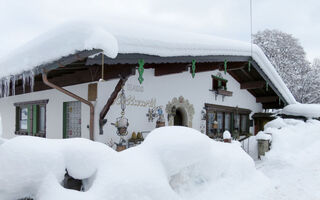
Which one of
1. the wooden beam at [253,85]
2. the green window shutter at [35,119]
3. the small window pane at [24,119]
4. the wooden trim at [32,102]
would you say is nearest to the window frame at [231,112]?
the wooden beam at [253,85]

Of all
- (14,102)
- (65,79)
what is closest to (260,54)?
(65,79)

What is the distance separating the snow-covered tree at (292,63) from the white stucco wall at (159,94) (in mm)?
11784

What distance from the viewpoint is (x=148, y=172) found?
319cm

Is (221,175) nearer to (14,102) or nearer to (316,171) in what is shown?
(316,171)

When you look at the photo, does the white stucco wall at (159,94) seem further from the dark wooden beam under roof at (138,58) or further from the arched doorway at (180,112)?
the dark wooden beam under roof at (138,58)

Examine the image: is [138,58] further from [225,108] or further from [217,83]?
[225,108]

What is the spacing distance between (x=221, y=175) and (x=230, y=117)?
259 inches

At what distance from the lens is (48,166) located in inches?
110

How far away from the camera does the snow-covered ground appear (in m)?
2.70

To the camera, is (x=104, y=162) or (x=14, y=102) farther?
(x=14, y=102)

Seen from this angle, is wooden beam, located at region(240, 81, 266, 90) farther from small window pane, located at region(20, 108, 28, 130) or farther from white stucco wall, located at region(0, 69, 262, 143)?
small window pane, located at region(20, 108, 28, 130)

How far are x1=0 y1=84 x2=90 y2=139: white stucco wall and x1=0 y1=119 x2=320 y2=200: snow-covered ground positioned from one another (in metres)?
2.53

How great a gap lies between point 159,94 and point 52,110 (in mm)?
2998

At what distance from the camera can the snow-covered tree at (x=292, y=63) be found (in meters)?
19.5
